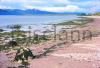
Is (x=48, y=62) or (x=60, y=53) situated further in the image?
(x=60, y=53)

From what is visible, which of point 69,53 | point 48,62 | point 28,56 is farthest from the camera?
point 69,53

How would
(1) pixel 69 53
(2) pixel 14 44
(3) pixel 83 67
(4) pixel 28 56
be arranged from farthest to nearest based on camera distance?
(2) pixel 14 44 < (1) pixel 69 53 < (4) pixel 28 56 < (3) pixel 83 67

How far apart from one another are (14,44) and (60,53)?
22.8 ft

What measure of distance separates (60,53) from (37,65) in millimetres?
3301

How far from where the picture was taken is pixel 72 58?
13.8 metres

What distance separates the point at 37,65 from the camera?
1221 cm

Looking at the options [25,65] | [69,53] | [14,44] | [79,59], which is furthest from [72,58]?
[14,44]

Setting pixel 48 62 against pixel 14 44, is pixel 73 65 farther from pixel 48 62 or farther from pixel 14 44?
pixel 14 44

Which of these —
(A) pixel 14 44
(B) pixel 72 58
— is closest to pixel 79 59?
(B) pixel 72 58

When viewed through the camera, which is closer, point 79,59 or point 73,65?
point 73,65

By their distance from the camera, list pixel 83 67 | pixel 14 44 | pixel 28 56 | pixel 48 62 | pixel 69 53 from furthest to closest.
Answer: pixel 14 44, pixel 69 53, pixel 28 56, pixel 48 62, pixel 83 67

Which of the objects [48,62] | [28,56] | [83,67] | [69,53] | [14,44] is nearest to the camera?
[83,67]

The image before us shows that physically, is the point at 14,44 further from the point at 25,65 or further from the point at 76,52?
the point at 25,65

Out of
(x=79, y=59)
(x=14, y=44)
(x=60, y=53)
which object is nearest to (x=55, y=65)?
(x=79, y=59)
